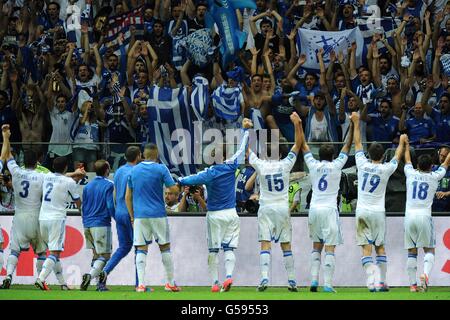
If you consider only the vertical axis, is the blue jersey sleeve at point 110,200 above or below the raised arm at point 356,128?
below

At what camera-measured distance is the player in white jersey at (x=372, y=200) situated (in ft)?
71.5

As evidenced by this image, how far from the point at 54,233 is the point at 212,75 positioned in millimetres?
6215

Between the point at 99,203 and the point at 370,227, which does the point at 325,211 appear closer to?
the point at 370,227

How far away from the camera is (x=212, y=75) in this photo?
26953 millimetres

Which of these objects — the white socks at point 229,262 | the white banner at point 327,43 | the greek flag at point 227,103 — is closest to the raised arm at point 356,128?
the white socks at point 229,262

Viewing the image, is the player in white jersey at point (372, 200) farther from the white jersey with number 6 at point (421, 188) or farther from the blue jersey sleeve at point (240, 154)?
the blue jersey sleeve at point (240, 154)

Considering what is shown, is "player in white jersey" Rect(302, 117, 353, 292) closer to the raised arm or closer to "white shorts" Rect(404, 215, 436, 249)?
the raised arm

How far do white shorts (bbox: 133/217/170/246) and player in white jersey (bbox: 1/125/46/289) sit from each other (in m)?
2.50

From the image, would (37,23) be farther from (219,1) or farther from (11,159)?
(11,159)

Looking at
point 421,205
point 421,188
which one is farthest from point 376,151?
point 421,205

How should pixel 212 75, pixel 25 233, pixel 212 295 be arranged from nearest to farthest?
1. pixel 212 295
2. pixel 25 233
3. pixel 212 75

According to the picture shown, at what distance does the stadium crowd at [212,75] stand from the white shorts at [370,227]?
9.83ft

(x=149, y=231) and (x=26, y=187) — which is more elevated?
(x=26, y=187)

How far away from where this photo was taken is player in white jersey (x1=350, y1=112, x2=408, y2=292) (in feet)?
71.5
